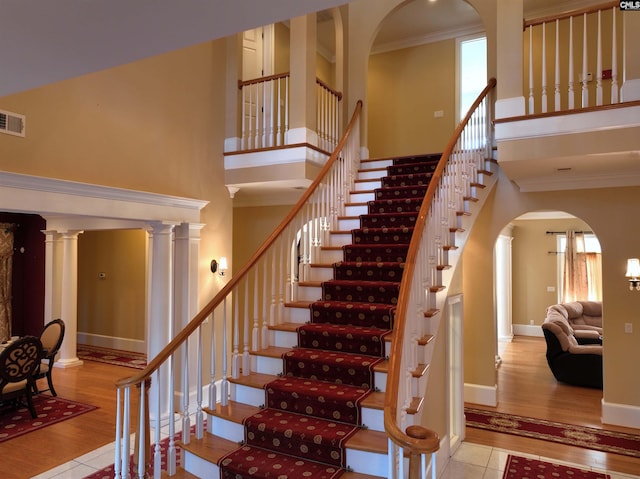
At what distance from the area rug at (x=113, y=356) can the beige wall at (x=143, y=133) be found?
3.23 meters

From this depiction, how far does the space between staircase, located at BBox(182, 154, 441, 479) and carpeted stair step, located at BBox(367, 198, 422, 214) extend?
0.04 feet

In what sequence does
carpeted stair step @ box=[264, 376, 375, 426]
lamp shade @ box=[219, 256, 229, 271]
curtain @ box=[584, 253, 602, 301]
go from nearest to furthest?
carpeted stair step @ box=[264, 376, 375, 426], lamp shade @ box=[219, 256, 229, 271], curtain @ box=[584, 253, 602, 301]

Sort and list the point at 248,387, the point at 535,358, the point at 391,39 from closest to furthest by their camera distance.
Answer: the point at 248,387 < the point at 391,39 < the point at 535,358

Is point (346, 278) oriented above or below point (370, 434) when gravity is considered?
above

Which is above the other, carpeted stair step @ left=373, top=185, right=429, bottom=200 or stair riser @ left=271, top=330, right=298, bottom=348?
carpeted stair step @ left=373, top=185, right=429, bottom=200

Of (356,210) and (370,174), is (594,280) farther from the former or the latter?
(356,210)

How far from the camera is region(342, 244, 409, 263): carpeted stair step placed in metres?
Answer: 4.44

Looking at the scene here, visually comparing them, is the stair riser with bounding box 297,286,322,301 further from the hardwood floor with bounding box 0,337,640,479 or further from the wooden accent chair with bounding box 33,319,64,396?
the wooden accent chair with bounding box 33,319,64,396

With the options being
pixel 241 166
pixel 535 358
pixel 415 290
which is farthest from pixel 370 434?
pixel 535 358

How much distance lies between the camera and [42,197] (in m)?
3.59

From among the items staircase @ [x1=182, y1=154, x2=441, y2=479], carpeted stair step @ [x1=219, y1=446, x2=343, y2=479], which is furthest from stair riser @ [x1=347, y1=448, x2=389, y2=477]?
carpeted stair step @ [x1=219, y1=446, x2=343, y2=479]

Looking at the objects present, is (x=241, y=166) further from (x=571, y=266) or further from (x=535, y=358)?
(x=571, y=266)

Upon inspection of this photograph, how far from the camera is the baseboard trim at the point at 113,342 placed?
8578 mm

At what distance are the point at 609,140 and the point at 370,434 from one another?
3431mm
